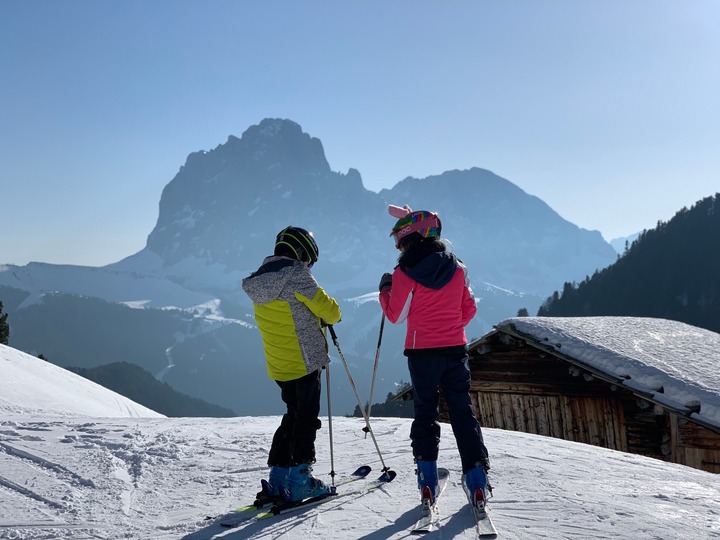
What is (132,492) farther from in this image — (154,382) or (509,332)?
(154,382)

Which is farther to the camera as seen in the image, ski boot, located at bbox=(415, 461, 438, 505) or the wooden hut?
the wooden hut

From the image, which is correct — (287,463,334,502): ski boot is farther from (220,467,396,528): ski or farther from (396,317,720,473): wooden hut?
(396,317,720,473): wooden hut

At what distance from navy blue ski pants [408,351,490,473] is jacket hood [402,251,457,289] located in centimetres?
56

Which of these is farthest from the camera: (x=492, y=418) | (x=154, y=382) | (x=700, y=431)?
(x=154, y=382)

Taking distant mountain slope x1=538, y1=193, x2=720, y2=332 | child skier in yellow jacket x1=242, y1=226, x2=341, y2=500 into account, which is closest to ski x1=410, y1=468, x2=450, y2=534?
child skier in yellow jacket x1=242, y1=226, x2=341, y2=500

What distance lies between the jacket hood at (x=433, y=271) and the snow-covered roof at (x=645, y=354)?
8254mm

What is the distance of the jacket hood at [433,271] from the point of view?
436 cm

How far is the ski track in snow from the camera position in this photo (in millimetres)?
4129

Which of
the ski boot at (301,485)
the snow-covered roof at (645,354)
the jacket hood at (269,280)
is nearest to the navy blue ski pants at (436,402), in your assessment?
the ski boot at (301,485)

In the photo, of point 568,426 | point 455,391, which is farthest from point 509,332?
point 455,391

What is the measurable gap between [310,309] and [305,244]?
58 centimetres

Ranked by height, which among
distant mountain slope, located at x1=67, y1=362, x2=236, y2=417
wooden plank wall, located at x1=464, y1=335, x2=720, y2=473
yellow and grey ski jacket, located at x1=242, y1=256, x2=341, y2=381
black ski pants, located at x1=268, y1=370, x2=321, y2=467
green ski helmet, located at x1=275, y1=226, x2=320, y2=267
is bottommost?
distant mountain slope, located at x1=67, y1=362, x2=236, y2=417

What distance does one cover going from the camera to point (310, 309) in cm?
476

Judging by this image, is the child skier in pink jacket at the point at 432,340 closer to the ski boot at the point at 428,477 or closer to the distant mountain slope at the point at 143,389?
the ski boot at the point at 428,477
